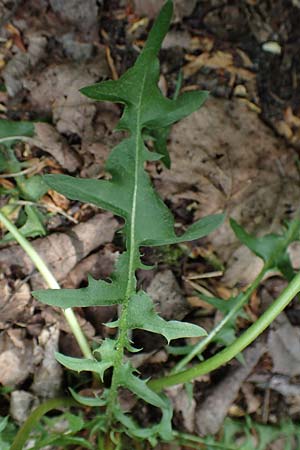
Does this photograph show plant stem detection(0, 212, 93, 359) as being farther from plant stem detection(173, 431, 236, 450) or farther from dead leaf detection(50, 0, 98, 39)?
dead leaf detection(50, 0, 98, 39)

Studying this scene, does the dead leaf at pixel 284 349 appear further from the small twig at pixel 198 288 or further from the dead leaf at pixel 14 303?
the dead leaf at pixel 14 303

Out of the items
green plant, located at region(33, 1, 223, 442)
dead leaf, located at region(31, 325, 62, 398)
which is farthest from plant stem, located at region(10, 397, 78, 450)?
green plant, located at region(33, 1, 223, 442)

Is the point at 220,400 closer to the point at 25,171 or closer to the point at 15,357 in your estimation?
the point at 15,357

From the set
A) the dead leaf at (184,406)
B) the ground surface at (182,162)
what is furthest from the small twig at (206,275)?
the dead leaf at (184,406)

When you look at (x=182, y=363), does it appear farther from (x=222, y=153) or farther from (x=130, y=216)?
(x=222, y=153)

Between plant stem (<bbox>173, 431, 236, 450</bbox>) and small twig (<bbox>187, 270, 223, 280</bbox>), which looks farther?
small twig (<bbox>187, 270, 223, 280</bbox>)

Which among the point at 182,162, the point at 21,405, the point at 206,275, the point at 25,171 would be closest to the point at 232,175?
the point at 182,162
